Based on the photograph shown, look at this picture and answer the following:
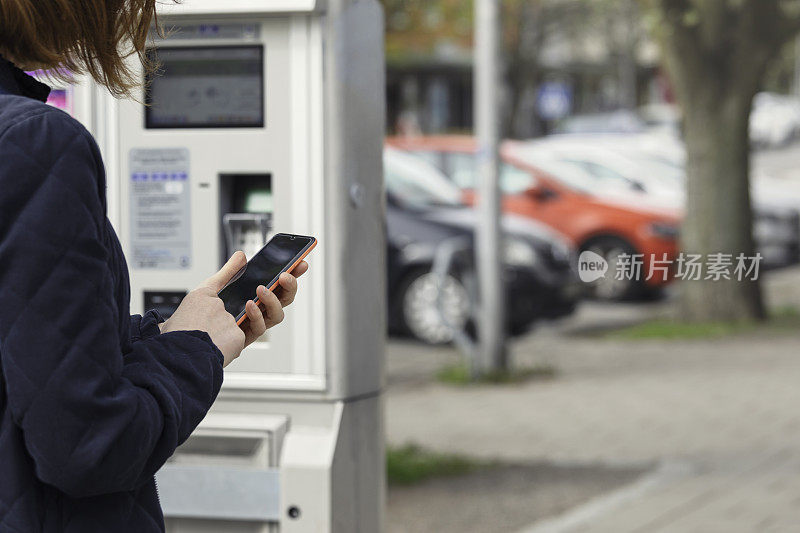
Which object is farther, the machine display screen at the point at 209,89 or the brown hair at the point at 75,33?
the machine display screen at the point at 209,89

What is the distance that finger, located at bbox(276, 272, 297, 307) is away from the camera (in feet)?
6.25

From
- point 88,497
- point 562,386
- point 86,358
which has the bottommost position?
point 562,386

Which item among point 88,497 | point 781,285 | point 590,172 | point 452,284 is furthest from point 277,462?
point 781,285

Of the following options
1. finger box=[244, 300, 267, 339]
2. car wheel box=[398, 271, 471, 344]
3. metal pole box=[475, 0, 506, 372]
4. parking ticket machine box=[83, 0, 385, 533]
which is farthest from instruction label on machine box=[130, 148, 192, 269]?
car wheel box=[398, 271, 471, 344]

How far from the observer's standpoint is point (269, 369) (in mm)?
2951

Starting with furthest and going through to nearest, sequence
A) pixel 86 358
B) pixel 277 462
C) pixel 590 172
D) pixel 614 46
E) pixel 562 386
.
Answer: pixel 614 46, pixel 590 172, pixel 562 386, pixel 277 462, pixel 86 358

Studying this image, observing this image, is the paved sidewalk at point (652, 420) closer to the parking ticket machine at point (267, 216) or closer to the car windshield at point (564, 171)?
the car windshield at point (564, 171)

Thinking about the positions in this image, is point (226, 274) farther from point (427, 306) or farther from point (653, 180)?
point (653, 180)

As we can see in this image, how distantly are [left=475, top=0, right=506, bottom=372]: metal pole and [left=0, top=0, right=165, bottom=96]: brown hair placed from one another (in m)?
7.03

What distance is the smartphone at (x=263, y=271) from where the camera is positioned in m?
1.90

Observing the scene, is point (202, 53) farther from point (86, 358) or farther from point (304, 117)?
point (86, 358)

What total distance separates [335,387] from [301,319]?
17cm

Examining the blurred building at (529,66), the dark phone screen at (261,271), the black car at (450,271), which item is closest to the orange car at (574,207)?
the black car at (450,271)

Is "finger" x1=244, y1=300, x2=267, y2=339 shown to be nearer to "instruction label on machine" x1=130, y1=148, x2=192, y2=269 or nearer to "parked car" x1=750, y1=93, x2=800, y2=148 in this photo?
"instruction label on machine" x1=130, y1=148, x2=192, y2=269
